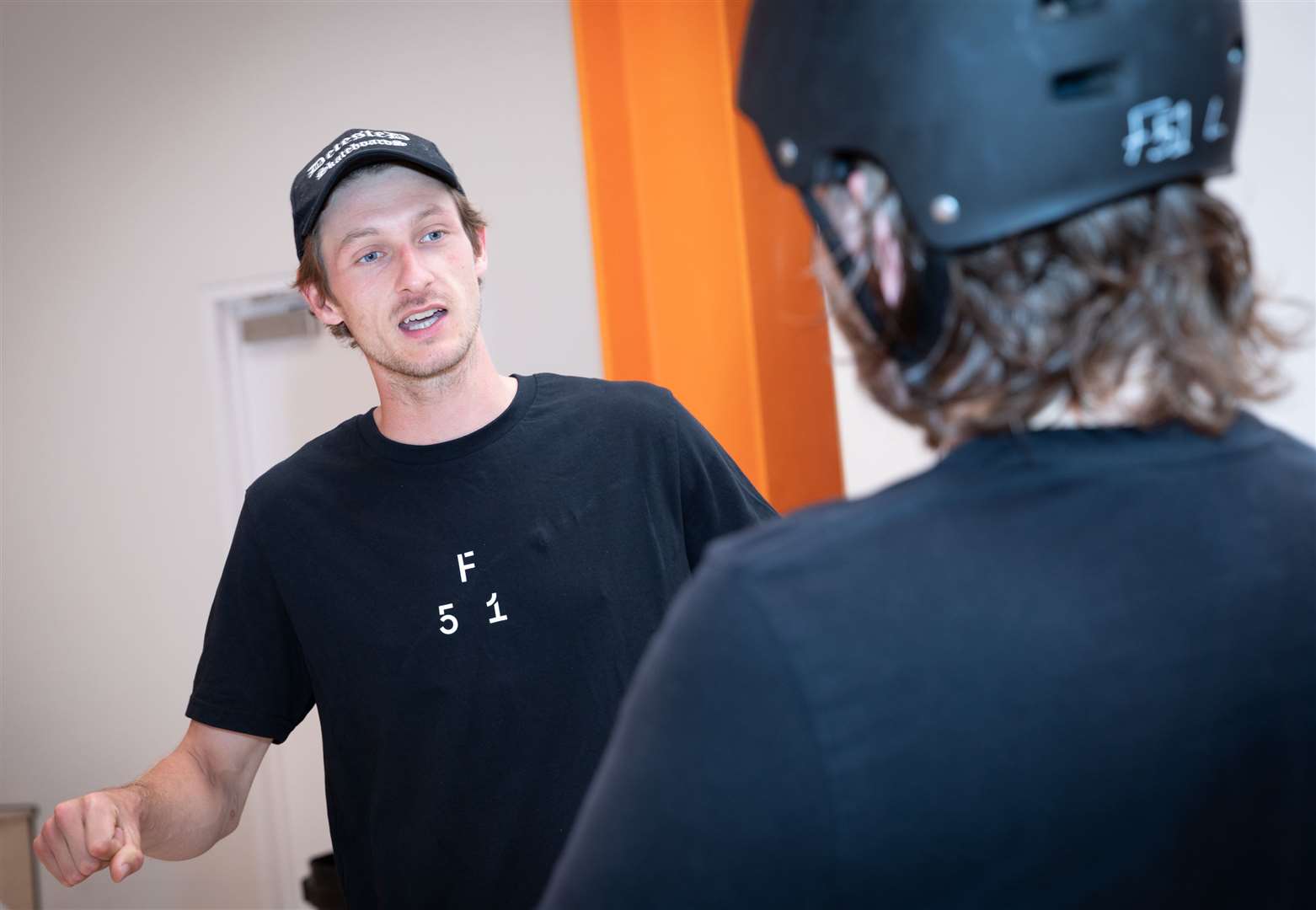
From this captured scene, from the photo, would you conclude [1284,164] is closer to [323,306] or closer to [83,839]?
[323,306]

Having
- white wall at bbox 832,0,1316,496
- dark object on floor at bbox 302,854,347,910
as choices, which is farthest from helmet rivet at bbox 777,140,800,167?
dark object on floor at bbox 302,854,347,910

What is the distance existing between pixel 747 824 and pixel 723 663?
7cm

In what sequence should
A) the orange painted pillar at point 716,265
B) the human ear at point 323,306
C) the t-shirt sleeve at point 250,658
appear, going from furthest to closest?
the orange painted pillar at point 716,265 → the human ear at point 323,306 → the t-shirt sleeve at point 250,658

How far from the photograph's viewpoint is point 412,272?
5.51 ft

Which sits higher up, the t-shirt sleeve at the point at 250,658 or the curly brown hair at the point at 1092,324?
the curly brown hair at the point at 1092,324

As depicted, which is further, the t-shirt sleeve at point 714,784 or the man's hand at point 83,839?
the man's hand at point 83,839

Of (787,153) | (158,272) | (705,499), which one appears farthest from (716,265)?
(787,153)

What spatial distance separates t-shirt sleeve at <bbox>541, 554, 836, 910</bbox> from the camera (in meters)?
0.55

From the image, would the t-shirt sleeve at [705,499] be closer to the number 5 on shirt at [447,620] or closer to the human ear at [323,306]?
the number 5 on shirt at [447,620]

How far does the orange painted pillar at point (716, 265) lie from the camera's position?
9.36 feet

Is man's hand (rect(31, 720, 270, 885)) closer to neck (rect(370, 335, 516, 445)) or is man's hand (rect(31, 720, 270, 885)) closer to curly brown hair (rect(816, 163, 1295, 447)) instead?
neck (rect(370, 335, 516, 445))

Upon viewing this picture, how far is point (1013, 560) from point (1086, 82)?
28 centimetres

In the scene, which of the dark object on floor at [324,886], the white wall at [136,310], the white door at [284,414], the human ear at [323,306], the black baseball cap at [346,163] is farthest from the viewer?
the white door at [284,414]

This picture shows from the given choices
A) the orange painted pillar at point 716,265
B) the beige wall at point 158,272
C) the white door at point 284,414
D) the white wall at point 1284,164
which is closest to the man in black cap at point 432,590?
the white wall at point 1284,164
